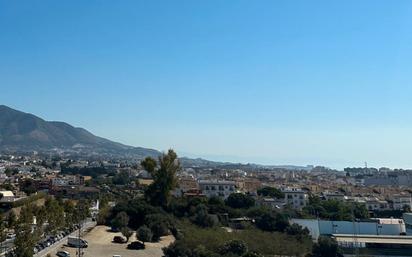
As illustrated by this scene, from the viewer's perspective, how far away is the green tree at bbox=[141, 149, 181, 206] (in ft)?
136

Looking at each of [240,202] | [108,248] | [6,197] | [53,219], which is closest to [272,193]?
[240,202]

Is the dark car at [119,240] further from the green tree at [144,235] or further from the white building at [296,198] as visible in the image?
the white building at [296,198]

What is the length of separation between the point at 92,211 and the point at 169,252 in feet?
73.9

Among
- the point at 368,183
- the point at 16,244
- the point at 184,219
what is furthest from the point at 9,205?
the point at 368,183

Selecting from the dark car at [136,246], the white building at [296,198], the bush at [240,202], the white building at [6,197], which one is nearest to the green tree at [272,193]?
the white building at [296,198]

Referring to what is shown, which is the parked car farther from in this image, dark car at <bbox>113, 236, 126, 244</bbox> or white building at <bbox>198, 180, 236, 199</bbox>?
white building at <bbox>198, 180, 236, 199</bbox>

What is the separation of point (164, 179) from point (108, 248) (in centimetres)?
1257

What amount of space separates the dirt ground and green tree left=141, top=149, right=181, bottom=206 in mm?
7212

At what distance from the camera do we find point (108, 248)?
1169 inches

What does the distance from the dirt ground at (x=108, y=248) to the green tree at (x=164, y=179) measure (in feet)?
23.7

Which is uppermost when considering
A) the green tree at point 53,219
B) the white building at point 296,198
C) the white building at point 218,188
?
the white building at point 218,188

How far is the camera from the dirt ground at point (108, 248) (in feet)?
92.3

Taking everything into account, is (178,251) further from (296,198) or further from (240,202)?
(296,198)

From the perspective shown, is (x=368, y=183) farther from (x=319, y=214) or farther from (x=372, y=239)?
(x=372, y=239)
